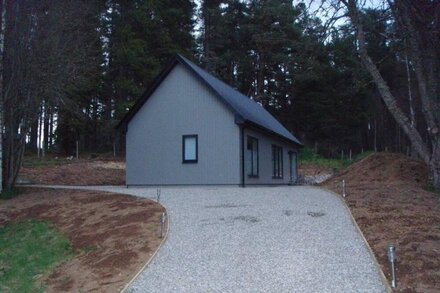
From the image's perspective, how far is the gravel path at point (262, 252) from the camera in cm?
782

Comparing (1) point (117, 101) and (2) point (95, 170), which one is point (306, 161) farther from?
(2) point (95, 170)

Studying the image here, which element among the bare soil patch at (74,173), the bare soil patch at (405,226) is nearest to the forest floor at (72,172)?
the bare soil patch at (74,173)

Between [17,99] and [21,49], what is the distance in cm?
188

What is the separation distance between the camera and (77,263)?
32.6 ft

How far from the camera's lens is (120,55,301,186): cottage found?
21.1 metres

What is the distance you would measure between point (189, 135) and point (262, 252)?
12.9m

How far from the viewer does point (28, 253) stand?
11.5 m

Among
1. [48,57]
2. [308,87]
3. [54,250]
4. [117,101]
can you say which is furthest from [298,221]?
[308,87]

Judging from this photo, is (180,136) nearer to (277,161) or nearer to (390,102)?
(277,161)

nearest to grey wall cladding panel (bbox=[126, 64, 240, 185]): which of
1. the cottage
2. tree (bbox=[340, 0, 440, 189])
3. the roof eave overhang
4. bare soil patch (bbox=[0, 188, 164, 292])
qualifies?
the cottage

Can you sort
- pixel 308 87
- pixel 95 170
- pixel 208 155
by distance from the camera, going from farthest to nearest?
pixel 308 87 < pixel 95 170 < pixel 208 155

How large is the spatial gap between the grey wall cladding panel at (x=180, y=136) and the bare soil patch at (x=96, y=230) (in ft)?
15.1

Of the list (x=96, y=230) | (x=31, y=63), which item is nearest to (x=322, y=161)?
(x=31, y=63)

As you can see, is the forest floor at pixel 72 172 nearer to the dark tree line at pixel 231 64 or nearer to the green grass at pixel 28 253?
the dark tree line at pixel 231 64
